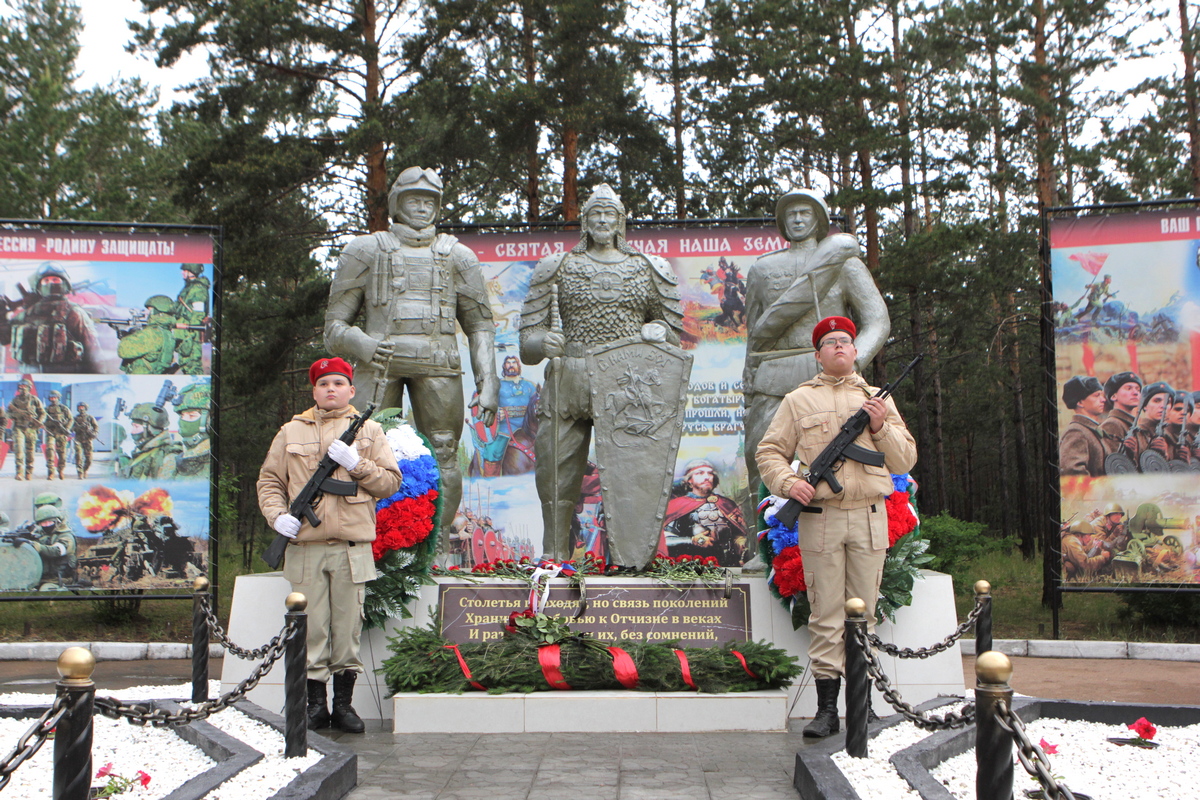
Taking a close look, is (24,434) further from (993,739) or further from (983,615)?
(993,739)

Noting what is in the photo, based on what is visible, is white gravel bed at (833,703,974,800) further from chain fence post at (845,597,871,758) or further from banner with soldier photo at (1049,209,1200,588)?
banner with soldier photo at (1049,209,1200,588)

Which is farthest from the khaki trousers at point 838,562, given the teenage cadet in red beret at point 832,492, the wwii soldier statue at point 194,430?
the wwii soldier statue at point 194,430

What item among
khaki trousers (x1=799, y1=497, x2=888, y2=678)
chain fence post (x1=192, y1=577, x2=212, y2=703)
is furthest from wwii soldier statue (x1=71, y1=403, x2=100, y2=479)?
khaki trousers (x1=799, y1=497, x2=888, y2=678)

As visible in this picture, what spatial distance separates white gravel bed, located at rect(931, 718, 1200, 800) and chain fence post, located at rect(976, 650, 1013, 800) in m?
1.16

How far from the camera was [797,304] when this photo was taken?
21.9 ft

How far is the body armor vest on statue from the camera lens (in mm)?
6930

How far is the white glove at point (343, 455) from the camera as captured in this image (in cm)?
510

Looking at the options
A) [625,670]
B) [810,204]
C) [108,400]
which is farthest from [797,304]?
[108,400]

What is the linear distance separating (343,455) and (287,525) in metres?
0.42

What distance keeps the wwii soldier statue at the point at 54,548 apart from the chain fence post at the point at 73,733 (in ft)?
24.2

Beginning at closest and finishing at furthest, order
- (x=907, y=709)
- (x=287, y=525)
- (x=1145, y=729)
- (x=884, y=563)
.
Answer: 1. (x=907, y=709)
2. (x=1145, y=729)
3. (x=287, y=525)
4. (x=884, y=563)

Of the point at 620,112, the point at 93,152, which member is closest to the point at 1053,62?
the point at 620,112

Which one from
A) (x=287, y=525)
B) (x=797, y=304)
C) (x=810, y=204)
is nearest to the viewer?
Result: (x=287, y=525)

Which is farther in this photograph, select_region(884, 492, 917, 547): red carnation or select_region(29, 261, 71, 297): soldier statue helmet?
select_region(29, 261, 71, 297): soldier statue helmet
